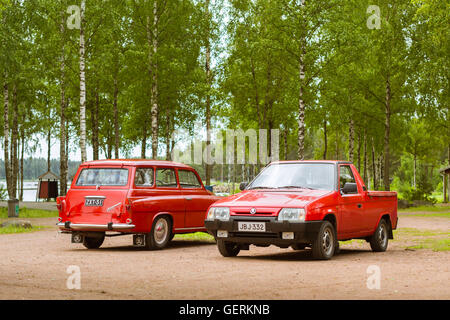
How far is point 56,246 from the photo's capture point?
1708 centimetres

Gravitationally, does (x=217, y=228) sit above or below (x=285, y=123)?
below

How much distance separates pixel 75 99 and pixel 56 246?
111 feet

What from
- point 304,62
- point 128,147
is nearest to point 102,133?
point 128,147

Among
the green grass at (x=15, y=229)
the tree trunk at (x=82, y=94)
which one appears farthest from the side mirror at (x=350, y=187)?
the tree trunk at (x=82, y=94)

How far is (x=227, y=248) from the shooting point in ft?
45.0

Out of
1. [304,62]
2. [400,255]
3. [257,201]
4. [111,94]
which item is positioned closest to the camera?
[257,201]

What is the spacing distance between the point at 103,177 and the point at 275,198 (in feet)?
15.2

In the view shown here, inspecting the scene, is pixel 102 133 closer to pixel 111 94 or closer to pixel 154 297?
pixel 111 94

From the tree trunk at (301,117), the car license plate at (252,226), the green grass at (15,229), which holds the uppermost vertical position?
the tree trunk at (301,117)

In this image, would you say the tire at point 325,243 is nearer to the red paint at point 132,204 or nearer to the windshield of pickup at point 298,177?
the windshield of pickup at point 298,177

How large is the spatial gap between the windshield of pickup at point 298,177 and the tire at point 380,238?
6.67 ft

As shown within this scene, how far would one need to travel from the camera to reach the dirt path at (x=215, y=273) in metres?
8.66

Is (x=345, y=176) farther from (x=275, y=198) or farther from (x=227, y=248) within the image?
(x=227, y=248)

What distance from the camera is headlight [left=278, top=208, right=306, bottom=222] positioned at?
1241 cm
